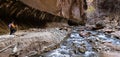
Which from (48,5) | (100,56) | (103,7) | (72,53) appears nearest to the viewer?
(100,56)

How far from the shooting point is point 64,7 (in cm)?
1897

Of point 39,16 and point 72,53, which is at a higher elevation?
point 39,16

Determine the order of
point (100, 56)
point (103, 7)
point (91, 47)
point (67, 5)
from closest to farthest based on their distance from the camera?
Answer: point (100, 56) → point (91, 47) → point (67, 5) → point (103, 7)

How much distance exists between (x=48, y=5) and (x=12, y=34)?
253 inches

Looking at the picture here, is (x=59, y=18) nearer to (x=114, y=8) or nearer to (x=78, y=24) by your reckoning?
(x=78, y=24)

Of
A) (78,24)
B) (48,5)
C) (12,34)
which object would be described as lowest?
(78,24)

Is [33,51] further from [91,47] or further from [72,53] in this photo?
[91,47]

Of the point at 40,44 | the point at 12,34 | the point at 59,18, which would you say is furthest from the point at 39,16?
the point at 40,44

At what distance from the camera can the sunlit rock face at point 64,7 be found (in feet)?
46.1

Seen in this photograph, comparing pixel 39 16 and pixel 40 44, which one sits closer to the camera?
pixel 40 44

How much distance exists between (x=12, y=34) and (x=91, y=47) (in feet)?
12.7

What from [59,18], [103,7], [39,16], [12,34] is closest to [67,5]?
[59,18]

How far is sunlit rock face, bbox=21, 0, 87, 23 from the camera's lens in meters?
14.1

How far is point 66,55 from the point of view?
7.57 meters
